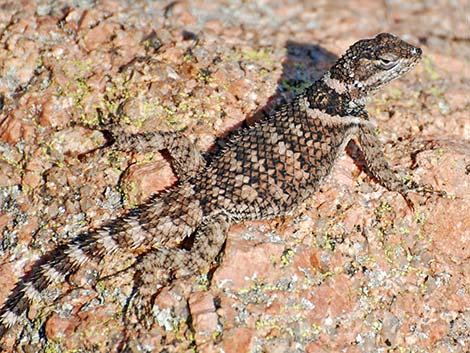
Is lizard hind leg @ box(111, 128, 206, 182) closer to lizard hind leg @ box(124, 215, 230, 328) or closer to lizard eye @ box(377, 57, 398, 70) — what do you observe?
lizard hind leg @ box(124, 215, 230, 328)

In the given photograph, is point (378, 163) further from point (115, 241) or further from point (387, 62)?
point (115, 241)

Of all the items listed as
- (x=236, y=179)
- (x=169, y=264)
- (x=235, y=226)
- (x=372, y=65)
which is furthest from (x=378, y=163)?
(x=169, y=264)

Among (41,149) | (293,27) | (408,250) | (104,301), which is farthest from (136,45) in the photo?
(408,250)

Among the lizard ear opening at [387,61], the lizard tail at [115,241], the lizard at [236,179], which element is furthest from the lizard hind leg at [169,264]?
the lizard ear opening at [387,61]

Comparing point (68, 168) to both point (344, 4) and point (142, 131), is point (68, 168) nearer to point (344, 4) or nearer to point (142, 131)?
point (142, 131)

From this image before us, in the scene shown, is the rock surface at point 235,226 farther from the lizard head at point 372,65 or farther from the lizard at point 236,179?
the lizard head at point 372,65
